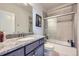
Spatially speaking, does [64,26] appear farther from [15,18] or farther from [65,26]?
[15,18]

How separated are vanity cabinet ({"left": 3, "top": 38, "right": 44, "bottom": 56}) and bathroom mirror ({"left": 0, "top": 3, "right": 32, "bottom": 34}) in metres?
0.37

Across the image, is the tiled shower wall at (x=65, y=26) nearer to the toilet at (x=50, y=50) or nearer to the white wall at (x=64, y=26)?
the white wall at (x=64, y=26)

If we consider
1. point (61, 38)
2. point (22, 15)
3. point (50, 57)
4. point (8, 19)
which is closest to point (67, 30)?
point (61, 38)

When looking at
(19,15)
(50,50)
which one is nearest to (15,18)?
(19,15)

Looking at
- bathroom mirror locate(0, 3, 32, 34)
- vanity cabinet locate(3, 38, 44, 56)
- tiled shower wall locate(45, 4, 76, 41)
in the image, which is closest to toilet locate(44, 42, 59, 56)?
vanity cabinet locate(3, 38, 44, 56)

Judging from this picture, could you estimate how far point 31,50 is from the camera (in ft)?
4.74

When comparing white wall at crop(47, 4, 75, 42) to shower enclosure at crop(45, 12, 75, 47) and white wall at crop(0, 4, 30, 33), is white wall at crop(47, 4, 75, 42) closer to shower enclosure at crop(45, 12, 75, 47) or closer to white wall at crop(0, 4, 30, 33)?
shower enclosure at crop(45, 12, 75, 47)

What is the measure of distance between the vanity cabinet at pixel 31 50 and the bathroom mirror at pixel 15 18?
14.4 inches

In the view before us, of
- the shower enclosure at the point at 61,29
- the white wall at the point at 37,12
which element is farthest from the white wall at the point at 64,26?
the white wall at the point at 37,12

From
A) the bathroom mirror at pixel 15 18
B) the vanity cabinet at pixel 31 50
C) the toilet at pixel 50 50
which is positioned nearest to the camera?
the vanity cabinet at pixel 31 50

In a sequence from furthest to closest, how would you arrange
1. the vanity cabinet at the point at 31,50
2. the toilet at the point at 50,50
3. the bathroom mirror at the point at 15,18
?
the toilet at the point at 50,50
the bathroom mirror at the point at 15,18
the vanity cabinet at the point at 31,50

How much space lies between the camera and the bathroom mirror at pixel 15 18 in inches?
57.6

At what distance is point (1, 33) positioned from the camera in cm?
133

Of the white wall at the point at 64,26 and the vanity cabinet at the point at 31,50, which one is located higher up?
the white wall at the point at 64,26
